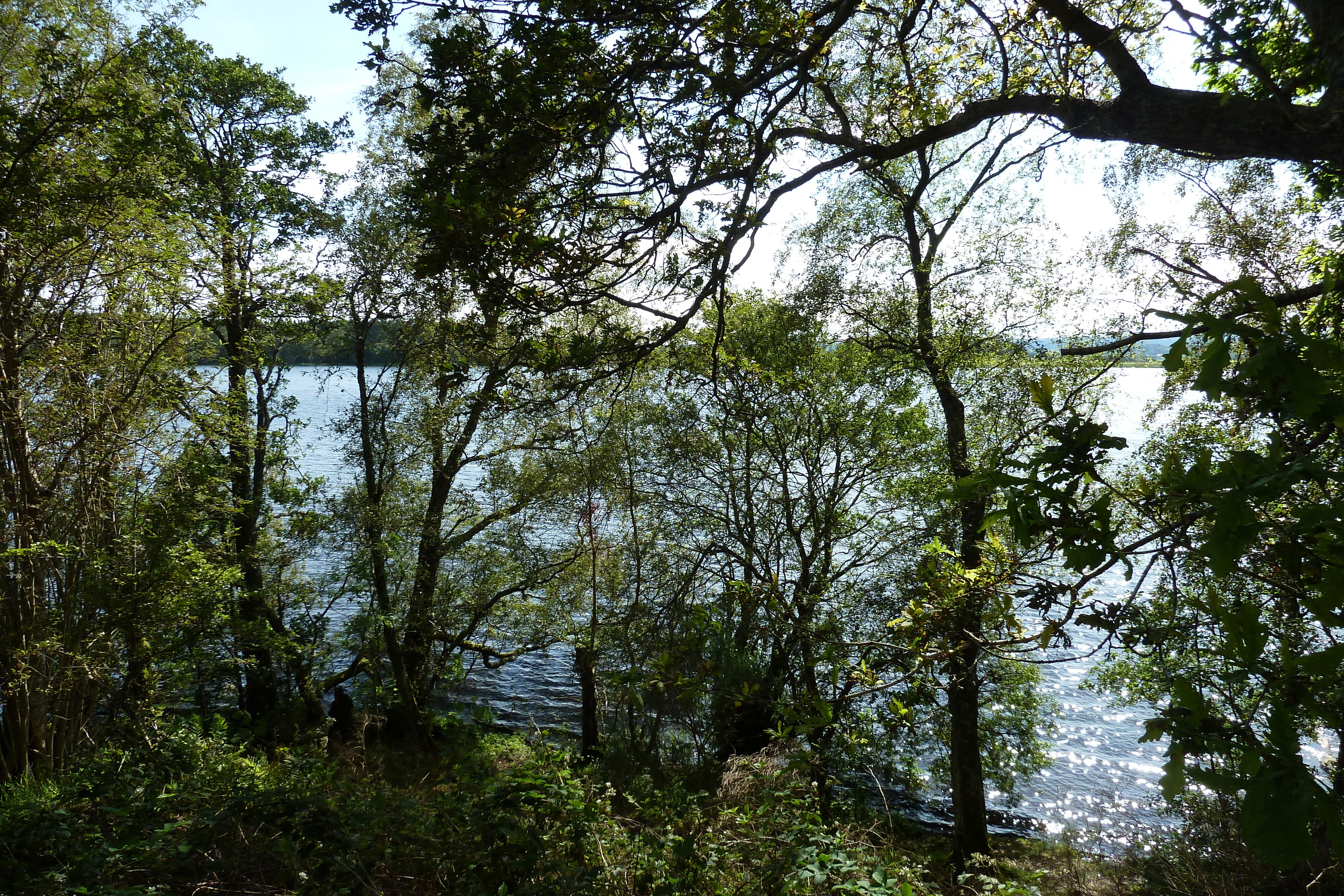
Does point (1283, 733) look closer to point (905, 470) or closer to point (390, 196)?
point (905, 470)

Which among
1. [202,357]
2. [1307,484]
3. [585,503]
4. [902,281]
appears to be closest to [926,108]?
[1307,484]

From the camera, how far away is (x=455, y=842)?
340cm

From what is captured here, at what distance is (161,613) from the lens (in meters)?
6.50

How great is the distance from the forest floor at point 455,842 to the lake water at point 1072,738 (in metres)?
5.98

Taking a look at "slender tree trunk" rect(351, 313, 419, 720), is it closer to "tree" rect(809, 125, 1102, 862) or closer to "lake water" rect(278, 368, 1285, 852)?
"lake water" rect(278, 368, 1285, 852)

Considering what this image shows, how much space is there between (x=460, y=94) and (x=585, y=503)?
9123 mm

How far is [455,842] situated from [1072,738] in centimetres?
1451

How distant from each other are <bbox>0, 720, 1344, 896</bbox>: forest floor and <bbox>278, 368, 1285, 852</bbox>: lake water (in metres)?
5.98

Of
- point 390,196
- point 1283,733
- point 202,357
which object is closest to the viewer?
point 1283,733

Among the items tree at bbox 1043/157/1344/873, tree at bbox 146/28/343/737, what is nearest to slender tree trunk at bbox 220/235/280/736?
tree at bbox 146/28/343/737

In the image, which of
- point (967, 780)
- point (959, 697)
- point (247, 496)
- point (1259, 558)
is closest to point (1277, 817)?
point (1259, 558)

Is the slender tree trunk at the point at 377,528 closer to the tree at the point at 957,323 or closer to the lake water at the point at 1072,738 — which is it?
the lake water at the point at 1072,738

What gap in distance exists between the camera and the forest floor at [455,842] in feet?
9.96

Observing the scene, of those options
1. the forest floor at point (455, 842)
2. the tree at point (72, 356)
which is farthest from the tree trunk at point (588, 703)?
the forest floor at point (455, 842)
